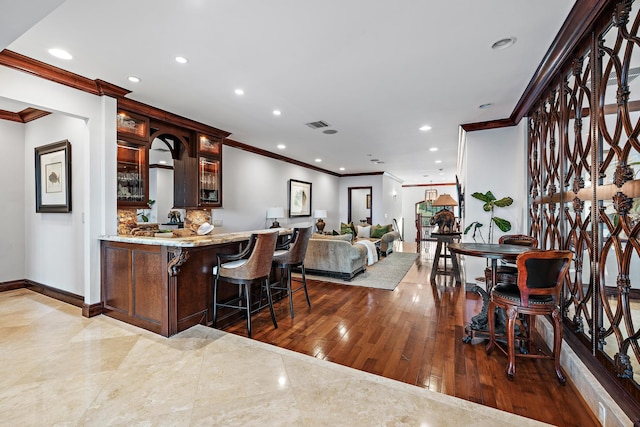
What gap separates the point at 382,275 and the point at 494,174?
102 inches

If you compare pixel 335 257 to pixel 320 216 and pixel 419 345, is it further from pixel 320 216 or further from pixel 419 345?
pixel 320 216

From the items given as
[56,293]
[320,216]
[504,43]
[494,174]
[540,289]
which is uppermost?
[504,43]

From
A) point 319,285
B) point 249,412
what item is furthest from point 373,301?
point 249,412

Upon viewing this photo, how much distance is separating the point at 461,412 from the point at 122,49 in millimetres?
3724

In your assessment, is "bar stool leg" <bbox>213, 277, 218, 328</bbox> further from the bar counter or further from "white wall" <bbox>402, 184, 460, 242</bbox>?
"white wall" <bbox>402, 184, 460, 242</bbox>

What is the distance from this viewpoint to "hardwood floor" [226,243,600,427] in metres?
1.92

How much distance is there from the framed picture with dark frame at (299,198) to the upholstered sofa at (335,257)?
2.22 m

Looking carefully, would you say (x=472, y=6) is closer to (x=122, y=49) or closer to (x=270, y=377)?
(x=122, y=49)

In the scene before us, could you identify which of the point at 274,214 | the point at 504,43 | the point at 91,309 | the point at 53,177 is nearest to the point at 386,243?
the point at 274,214

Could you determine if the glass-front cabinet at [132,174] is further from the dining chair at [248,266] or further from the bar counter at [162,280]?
the dining chair at [248,266]

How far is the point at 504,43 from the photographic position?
232 centimetres

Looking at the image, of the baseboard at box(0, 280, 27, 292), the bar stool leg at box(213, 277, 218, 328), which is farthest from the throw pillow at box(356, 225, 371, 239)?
the baseboard at box(0, 280, 27, 292)

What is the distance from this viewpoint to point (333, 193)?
9.97m

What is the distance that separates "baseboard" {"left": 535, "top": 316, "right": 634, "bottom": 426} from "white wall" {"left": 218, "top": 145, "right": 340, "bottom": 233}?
492 cm
